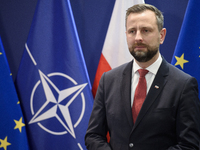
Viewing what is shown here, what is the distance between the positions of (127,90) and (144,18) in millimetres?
454

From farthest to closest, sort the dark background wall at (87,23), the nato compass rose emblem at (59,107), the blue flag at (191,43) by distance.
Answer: the dark background wall at (87,23) → the nato compass rose emblem at (59,107) → the blue flag at (191,43)

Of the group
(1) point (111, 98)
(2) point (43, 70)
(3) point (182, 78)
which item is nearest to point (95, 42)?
(2) point (43, 70)

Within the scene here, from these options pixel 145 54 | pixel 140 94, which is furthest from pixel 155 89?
pixel 145 54

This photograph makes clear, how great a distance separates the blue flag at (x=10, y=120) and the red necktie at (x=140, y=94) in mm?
1325

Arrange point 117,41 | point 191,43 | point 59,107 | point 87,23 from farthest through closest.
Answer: point 87,23 → point 117,41 → point 59,107 → point 191,43

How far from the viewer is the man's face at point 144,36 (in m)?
1.22

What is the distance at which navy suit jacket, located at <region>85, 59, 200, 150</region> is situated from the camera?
1.09 meters

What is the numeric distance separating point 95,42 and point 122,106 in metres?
1.40

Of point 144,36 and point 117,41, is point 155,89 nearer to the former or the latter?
point 144,36

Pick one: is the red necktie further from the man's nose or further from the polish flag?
the polish flag

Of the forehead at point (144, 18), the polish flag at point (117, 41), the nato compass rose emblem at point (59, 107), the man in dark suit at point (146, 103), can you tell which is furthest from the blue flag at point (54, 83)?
the forehead at point (144, 18)

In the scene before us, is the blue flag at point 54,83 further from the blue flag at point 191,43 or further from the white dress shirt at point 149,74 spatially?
the blue flag at point 191,43

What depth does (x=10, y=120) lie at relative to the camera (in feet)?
6.72

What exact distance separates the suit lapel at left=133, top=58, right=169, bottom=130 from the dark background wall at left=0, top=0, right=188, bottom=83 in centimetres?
112
